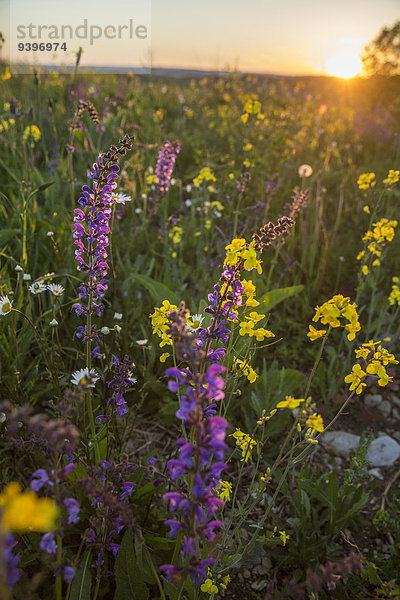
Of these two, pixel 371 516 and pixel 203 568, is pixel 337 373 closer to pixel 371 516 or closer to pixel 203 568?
pixel 371 516

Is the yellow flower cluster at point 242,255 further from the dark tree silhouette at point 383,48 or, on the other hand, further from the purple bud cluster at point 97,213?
the dark tree silhouette at point 383,48

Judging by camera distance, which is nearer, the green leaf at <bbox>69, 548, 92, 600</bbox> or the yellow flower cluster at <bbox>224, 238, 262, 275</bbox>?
the yellow flower cluster at <bbox>224, 238, 262, 275</bbox>

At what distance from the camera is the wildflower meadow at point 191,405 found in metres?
0.86

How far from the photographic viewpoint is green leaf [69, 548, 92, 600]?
3.83 ft

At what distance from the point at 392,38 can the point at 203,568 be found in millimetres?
12146

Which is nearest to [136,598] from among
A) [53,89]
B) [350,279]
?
[350,279]

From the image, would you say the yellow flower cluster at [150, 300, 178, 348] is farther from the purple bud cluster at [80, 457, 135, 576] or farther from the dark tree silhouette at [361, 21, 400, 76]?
the dark tree silhouette at [361, 21, 400, 76]

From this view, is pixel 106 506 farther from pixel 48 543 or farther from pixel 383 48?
pixel 383 48

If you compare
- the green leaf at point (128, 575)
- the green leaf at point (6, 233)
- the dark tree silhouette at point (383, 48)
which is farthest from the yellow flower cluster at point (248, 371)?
the dark tree silhouette at point (383, 48)

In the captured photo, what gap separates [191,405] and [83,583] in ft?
2.69

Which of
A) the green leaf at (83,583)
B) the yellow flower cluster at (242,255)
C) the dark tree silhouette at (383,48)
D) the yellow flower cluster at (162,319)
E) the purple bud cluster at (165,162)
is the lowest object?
the green leaf at (83,583)

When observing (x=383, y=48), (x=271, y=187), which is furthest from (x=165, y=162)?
(x=383, y=48)

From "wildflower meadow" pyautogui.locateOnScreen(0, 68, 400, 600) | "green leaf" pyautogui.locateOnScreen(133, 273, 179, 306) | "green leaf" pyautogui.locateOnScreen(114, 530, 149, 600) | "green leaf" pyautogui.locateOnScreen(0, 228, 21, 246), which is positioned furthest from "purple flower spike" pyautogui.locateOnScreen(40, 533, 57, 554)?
"green leaf" pyautogui.locateOnScreen(0, 228, 21, 246)

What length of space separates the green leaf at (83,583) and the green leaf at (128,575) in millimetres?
82
